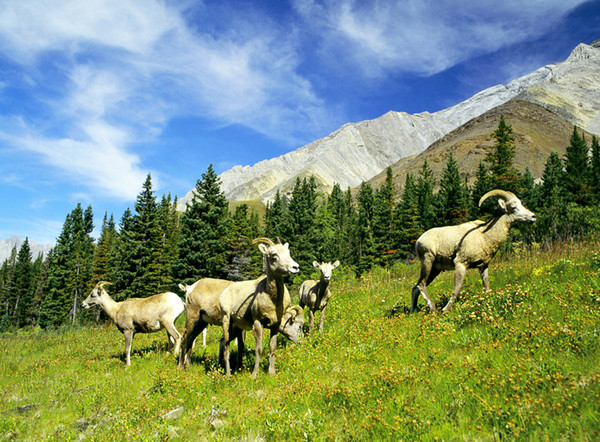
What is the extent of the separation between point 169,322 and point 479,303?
10.2 m

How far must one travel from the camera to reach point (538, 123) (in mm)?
159625

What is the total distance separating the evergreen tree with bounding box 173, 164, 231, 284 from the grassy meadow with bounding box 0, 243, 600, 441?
2516cm

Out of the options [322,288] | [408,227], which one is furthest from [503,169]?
[322,288]

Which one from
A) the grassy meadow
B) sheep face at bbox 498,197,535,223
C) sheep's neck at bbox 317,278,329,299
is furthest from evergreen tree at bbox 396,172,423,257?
sheep face at bbox 498,197,535,223

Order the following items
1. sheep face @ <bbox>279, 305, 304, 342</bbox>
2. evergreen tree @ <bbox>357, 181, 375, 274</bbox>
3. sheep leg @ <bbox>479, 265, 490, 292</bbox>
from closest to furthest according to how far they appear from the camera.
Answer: sheep leg @ <bbox>479, 265, 490, 292</bbox>
sheep face @ <bbox>279, 305, 304, 342</bbox>
evergreen tree @ <bbox>357, 181, 375, 274</bbox>

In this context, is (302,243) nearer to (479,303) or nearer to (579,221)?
(579,221)

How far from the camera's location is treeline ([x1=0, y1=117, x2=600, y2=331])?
37062 mm

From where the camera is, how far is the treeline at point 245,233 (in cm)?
3706

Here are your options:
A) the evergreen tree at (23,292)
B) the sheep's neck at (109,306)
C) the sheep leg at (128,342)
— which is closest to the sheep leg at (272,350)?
the sheep leg at (128,342)

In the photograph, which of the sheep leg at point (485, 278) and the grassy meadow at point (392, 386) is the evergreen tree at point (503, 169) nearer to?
the grassy meadow at point (392, 386)

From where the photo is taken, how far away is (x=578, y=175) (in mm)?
60438

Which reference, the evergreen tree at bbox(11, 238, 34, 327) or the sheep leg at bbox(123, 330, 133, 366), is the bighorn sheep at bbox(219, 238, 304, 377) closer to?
the sheep leg at bbox(123, 330, 133, 366)

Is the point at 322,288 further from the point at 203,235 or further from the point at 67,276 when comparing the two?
the point at 67,276

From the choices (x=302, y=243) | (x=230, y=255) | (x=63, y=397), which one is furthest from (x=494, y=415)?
(x=230, y=255)
